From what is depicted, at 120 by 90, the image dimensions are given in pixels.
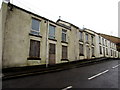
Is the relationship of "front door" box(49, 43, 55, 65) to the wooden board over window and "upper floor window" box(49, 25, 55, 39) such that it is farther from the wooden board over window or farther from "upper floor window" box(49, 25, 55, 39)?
"upper floor window" box(49, 25, 55, 39)

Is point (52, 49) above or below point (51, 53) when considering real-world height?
above

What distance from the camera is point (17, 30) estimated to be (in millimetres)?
10312

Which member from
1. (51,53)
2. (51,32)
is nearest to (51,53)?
(51,53)

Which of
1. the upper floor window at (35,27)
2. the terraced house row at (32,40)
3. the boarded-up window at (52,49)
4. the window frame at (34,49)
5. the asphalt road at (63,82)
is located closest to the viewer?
the asphalt road at (63,82)

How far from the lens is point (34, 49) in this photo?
1174 centimetres

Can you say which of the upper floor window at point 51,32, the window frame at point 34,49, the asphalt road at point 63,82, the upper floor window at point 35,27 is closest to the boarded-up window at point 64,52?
the upper floor window at point 51,32

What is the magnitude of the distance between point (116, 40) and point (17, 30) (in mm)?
51626

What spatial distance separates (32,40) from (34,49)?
118 centimetres

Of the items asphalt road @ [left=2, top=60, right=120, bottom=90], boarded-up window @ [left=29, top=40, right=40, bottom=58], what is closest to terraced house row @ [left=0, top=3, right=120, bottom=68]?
boarded-up window @ [left=29, top=40, right=40, bottom=58]

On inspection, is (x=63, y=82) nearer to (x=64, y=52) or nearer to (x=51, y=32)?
(x=51, y=32)

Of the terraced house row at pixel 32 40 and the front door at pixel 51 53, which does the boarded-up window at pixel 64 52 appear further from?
the front door at pixel 51 53

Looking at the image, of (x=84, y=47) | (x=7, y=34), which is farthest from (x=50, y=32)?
(x=84, y=47)

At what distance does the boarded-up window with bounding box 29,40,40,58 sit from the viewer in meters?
11.5

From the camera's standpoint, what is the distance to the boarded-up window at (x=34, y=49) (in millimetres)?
11469
